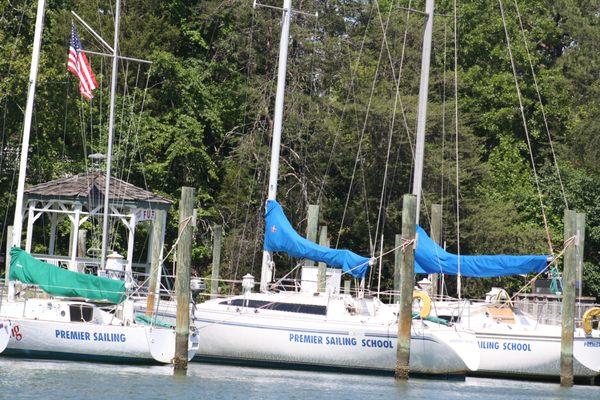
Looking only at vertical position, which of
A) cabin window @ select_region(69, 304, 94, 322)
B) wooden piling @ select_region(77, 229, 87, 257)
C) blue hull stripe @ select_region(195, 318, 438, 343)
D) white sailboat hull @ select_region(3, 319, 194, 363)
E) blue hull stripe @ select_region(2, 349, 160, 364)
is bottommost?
blue hull stripe @ select_region(2, 349, 160, 364)

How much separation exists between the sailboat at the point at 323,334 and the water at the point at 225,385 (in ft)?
1.47

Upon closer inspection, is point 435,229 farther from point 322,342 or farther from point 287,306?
point 322,342

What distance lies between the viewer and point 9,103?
5212 centimetres

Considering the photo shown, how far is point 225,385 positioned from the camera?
33312 mm

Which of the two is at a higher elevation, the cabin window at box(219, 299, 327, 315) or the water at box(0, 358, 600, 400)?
the cabin window at box(219, 299, 327, 315)

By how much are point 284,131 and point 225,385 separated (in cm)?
2373

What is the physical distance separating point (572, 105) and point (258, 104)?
17.5 m

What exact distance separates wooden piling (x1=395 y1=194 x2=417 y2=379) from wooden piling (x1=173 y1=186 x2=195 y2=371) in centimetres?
523

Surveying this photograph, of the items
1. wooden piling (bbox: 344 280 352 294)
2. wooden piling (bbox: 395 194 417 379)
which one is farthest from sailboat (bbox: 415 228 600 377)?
wooden piling (bbox: 395 194 417 379)

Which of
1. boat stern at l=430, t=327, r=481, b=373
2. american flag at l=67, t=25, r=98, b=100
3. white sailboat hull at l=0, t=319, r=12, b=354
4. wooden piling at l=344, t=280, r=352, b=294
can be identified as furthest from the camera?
american flag at l=67, t=25, r=98, b=100

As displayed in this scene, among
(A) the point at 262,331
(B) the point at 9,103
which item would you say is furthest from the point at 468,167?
(A) the point at 262,331

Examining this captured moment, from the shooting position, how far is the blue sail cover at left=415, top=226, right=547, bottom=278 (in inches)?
1511

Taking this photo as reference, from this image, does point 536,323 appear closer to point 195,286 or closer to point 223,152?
point 195,286

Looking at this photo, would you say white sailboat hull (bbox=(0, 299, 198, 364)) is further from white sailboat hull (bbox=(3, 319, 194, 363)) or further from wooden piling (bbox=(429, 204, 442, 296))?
wooden piling (bbox=(429, 204, 442, 296))
